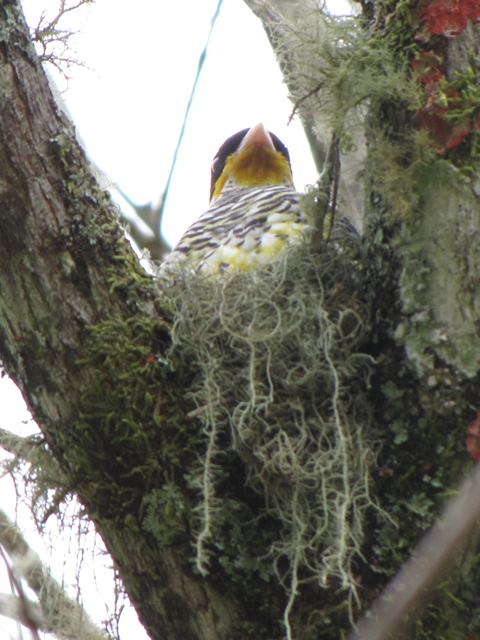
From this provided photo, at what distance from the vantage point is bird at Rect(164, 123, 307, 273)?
290 cm

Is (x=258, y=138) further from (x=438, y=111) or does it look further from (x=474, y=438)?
(x=474, y=438)

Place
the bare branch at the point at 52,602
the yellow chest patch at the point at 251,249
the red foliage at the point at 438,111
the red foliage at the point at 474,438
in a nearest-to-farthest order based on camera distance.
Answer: the red foliage at the point at 474,438 < the red foliage at the point at 438,111 < the bare branch at the point at 52,602 < the yellow chest patch at the point at 251,249

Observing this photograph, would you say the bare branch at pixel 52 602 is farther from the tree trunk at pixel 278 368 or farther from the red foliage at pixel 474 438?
the red foliage at pixel 474 438

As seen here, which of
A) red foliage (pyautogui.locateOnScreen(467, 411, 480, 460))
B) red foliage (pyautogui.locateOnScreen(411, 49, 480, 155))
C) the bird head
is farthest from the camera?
the bird head

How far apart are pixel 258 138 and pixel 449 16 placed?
6.25 ft

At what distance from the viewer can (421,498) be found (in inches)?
78.0

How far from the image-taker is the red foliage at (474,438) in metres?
1.95

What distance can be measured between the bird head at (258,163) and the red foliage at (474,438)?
7.11 feet

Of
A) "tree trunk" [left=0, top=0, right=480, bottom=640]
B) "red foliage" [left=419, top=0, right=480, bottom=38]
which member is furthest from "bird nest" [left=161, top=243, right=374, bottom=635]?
"red foliage" [left=419, top=0, right=480, bottom=38]

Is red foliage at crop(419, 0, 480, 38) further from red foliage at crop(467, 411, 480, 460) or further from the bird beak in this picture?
the bird beak

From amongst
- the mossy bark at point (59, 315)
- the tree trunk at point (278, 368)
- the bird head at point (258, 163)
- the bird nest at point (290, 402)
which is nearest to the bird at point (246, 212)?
the bird head at point (258, 163)

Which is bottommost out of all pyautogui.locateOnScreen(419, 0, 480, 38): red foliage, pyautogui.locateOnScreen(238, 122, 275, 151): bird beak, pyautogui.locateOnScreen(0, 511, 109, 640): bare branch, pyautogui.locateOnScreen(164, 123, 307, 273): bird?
pyautogui.locateOnScreen(0, 511, 109, 640): bare branch

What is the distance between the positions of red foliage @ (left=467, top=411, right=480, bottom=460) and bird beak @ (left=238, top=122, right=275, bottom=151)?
2.25m

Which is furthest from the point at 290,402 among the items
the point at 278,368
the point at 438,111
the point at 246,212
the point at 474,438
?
the point at 246,212
